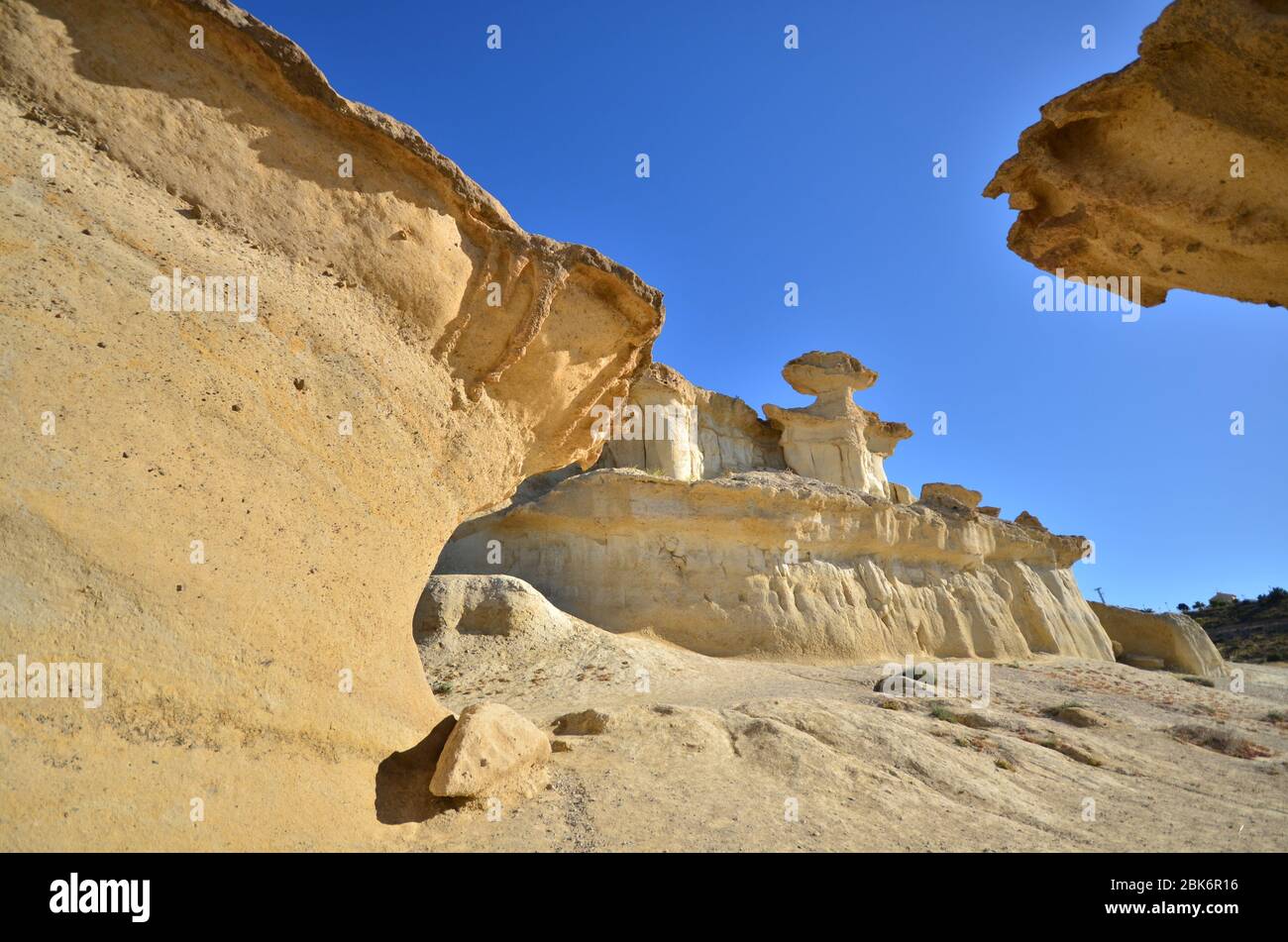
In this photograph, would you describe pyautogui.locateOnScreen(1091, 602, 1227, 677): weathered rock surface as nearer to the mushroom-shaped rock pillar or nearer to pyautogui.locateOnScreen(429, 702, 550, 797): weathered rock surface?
the mushroom-shaped rock pillar

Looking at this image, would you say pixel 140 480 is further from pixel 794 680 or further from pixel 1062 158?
pixel 794 680

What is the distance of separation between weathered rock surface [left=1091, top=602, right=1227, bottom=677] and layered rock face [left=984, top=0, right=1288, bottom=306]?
72.2ft

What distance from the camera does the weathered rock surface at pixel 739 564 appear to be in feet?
45.6

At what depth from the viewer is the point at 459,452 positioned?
4.80m

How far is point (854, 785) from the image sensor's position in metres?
4.88

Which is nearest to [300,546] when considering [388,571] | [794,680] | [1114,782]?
[388,571]

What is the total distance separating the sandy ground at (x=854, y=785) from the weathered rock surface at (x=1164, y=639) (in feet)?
47.9

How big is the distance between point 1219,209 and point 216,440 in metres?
5.59

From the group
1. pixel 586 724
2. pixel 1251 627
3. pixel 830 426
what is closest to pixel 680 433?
pixel 830 426

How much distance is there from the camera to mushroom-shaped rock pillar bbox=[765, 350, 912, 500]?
23.6m
